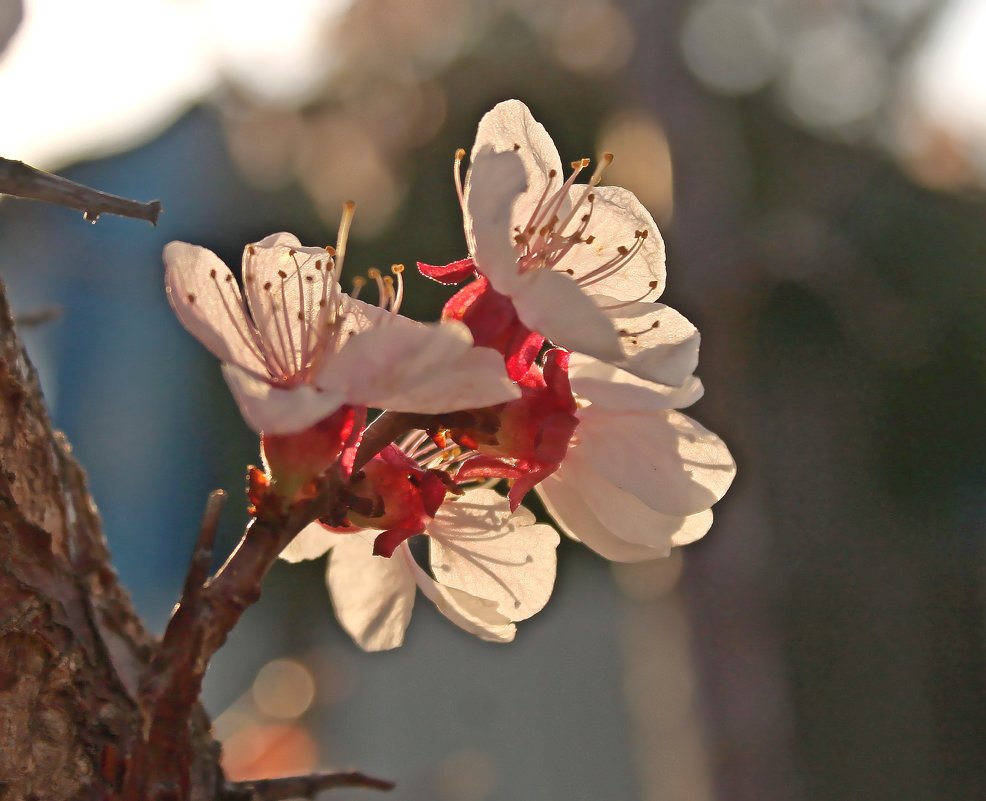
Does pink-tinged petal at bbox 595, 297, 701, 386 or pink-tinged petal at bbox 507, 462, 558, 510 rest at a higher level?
pink-tinged petal at bbox 595, 297, 701, 386

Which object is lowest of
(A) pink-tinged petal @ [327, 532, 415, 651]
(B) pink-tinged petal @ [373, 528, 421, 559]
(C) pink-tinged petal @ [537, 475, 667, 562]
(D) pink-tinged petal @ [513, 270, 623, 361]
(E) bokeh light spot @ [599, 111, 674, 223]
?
(E) bokeh light spot @ [599, 111, 674, 223]

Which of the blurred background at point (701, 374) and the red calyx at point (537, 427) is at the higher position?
the red calyx at point (537, 427)

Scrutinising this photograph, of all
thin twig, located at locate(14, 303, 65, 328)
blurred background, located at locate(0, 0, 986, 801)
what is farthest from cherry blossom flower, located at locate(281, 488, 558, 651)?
blurred background, located at locate(0, 0, 986, 801)

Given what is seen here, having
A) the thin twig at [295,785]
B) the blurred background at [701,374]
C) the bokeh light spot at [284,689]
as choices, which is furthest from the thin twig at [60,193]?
the bokeh light spot at [284,689]

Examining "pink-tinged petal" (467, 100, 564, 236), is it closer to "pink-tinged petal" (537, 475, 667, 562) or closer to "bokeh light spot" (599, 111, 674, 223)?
"pink-tinged petal" (537, 475, 667, 562)

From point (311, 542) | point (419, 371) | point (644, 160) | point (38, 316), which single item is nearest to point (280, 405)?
point (419, 371)

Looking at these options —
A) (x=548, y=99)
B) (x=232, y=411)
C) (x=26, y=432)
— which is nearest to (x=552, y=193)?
(x=26, y=432)

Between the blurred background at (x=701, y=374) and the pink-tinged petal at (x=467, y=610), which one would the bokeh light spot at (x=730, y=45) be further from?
the pink-tinged petal at (x=467, y=610)
